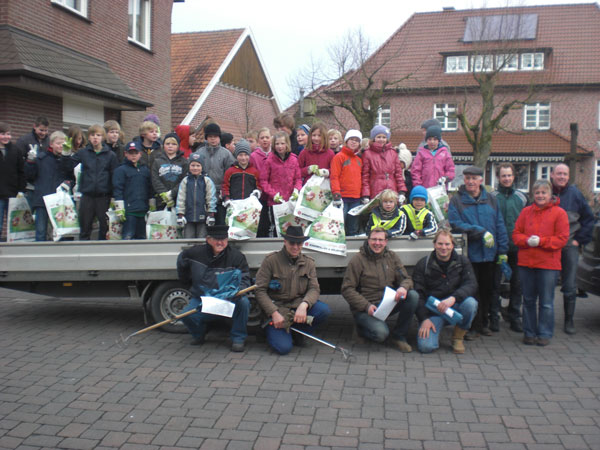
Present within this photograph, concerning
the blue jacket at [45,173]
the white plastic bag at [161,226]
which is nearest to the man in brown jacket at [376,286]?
the white plastic bag at [161,226]

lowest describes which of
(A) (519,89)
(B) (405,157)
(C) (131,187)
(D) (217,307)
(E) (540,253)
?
(D) (217,307)

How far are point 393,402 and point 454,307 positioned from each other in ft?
5.81

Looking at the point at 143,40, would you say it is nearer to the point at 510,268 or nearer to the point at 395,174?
the point at 395,174

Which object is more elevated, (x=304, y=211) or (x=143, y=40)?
(x=143, y=40)

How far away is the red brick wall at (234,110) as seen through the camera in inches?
900

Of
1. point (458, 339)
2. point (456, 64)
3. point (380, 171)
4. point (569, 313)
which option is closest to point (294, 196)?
point (380, 171)

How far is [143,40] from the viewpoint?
1644 centimetres

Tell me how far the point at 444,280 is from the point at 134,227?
3.85 m

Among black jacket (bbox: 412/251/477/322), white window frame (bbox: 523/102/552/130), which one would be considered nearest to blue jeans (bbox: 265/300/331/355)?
black jacket (bbox: 412/251/477/322)

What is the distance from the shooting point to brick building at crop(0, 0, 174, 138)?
11039 mm

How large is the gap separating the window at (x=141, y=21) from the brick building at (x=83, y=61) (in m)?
0.03

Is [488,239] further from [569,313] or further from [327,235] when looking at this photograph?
[327,235]

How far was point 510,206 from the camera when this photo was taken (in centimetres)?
705

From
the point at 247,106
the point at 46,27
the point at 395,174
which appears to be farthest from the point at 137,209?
the point at 247,106
